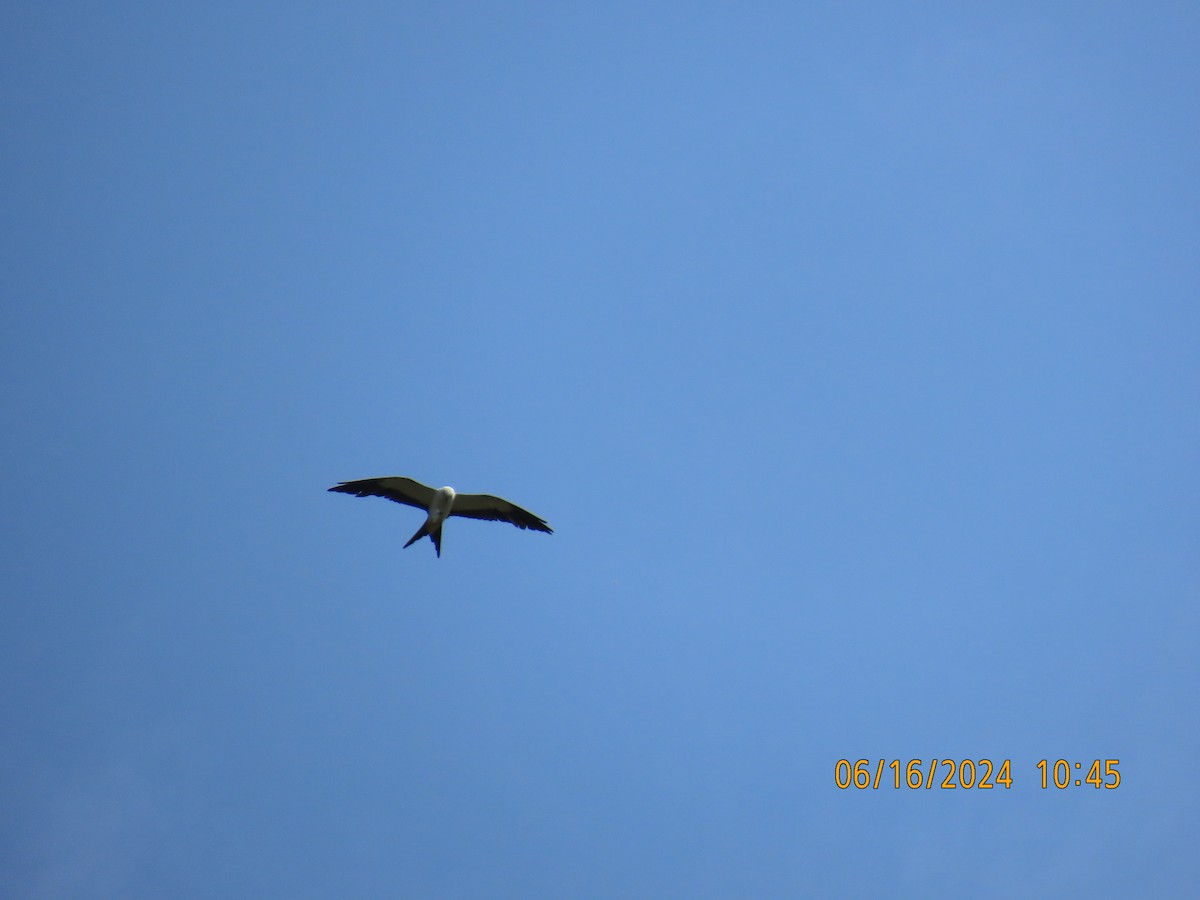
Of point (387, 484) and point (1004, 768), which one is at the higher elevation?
point (387, 484)

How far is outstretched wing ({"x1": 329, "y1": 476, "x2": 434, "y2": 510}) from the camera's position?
67.3 ft

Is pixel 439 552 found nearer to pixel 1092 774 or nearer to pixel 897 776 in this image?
pixel 897 776

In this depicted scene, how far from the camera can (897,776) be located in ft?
77.9

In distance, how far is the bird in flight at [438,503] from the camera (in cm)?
2058

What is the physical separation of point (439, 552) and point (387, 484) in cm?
184

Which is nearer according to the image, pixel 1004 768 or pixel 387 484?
pixel 387 484

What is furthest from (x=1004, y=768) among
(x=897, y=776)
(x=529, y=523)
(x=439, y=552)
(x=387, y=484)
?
(x=387, y=484)

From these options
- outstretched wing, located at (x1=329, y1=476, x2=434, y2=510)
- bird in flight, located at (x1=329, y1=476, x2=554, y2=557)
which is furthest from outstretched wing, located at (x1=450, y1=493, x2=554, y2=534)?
outstretched wing, located at (x1=329, y1=476, x2=434, y2=510)

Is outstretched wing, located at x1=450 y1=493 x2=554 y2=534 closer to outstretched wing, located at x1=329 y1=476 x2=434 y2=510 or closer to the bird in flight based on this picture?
the bird in flight

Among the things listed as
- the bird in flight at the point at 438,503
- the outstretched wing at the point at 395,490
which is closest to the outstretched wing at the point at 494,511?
the bird in flight at the point at 438,503

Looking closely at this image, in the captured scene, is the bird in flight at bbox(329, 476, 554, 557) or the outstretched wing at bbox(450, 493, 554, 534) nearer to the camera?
the bird in flight at bbox(329, 476, 554, 557)

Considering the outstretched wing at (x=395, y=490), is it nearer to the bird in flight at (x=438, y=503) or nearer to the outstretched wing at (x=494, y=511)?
the bird in flight at (x=438, y=503)

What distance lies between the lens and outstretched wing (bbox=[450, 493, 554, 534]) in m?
21.2

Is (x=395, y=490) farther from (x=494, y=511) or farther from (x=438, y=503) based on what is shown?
(x=494, y=511)
